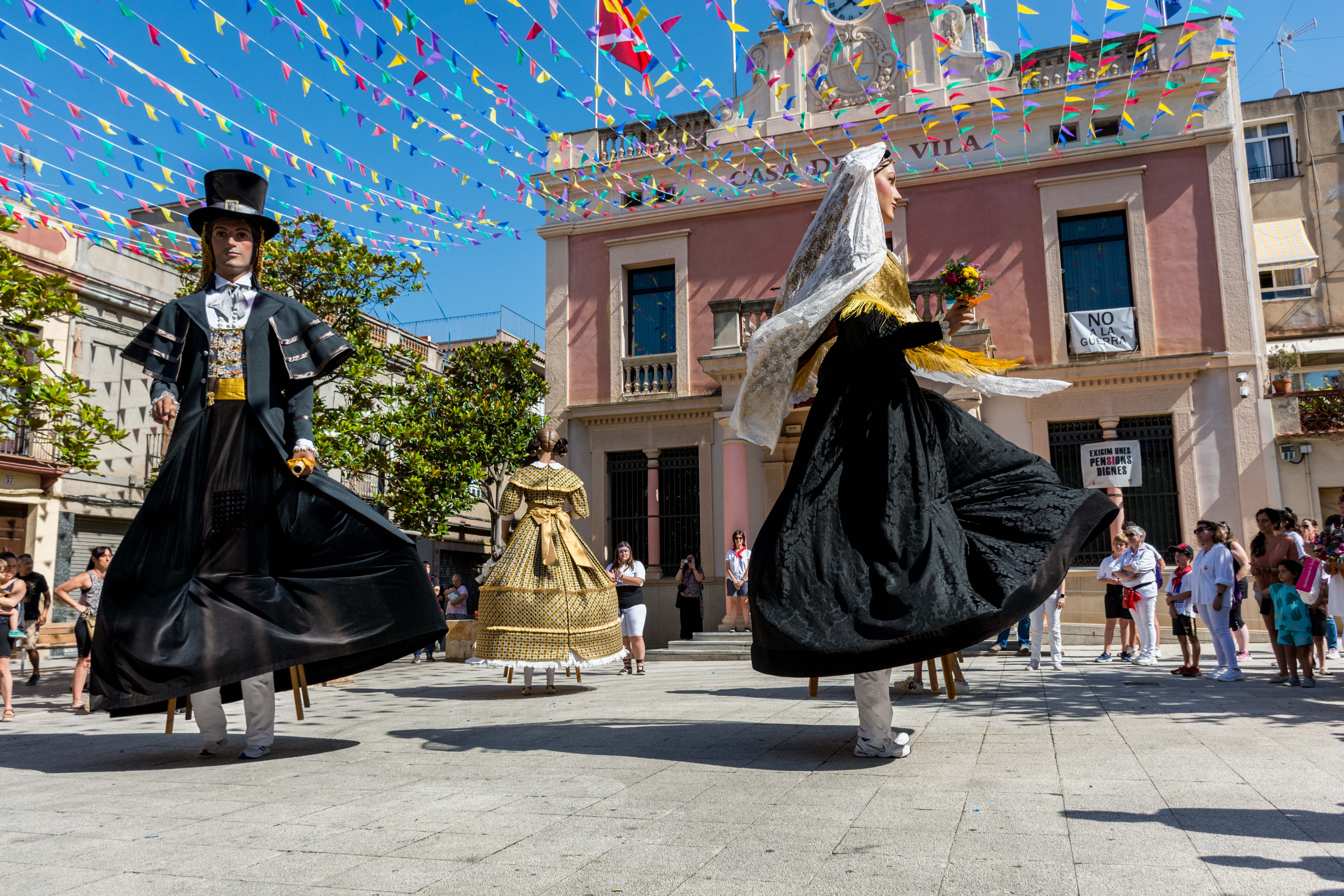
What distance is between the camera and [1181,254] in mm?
15844

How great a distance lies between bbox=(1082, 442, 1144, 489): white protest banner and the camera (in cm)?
1492

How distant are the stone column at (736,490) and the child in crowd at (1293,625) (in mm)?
8804

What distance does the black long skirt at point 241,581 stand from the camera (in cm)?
434

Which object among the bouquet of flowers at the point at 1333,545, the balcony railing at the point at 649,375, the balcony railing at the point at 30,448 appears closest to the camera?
the bouquet of flowers at the point at 1333,545

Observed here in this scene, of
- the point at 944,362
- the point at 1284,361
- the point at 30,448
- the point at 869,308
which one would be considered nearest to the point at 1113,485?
the point at 1284,361

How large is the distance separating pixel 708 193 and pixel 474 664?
12410mm

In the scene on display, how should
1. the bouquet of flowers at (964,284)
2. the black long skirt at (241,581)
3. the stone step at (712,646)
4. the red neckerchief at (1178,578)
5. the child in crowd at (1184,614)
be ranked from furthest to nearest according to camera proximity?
the stone step at (712,646)
the red neckerchief at (1178,578)
the child in crowd at (1184,614)
the bouquet of flowers at (964,284)
the black long skirt at (241,581)

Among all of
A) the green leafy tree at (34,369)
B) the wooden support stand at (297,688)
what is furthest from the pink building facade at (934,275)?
the wooden support stand at (297,688)

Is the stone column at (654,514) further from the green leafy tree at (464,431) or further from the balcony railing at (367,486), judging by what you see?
the balcony railing at (367,486)

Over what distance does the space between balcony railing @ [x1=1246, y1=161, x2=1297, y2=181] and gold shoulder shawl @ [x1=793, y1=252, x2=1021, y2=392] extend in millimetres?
A: 23637

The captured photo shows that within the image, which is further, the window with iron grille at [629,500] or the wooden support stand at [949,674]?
the window with iron grille at [629,500]

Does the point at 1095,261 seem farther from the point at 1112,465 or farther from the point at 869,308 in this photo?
the point at 869,308

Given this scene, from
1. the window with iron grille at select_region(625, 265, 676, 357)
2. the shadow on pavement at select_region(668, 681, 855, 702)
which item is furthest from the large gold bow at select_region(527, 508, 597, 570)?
the window with iron grille at select_region(625, 265, 676, 357)

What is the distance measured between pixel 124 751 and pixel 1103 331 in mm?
15295
